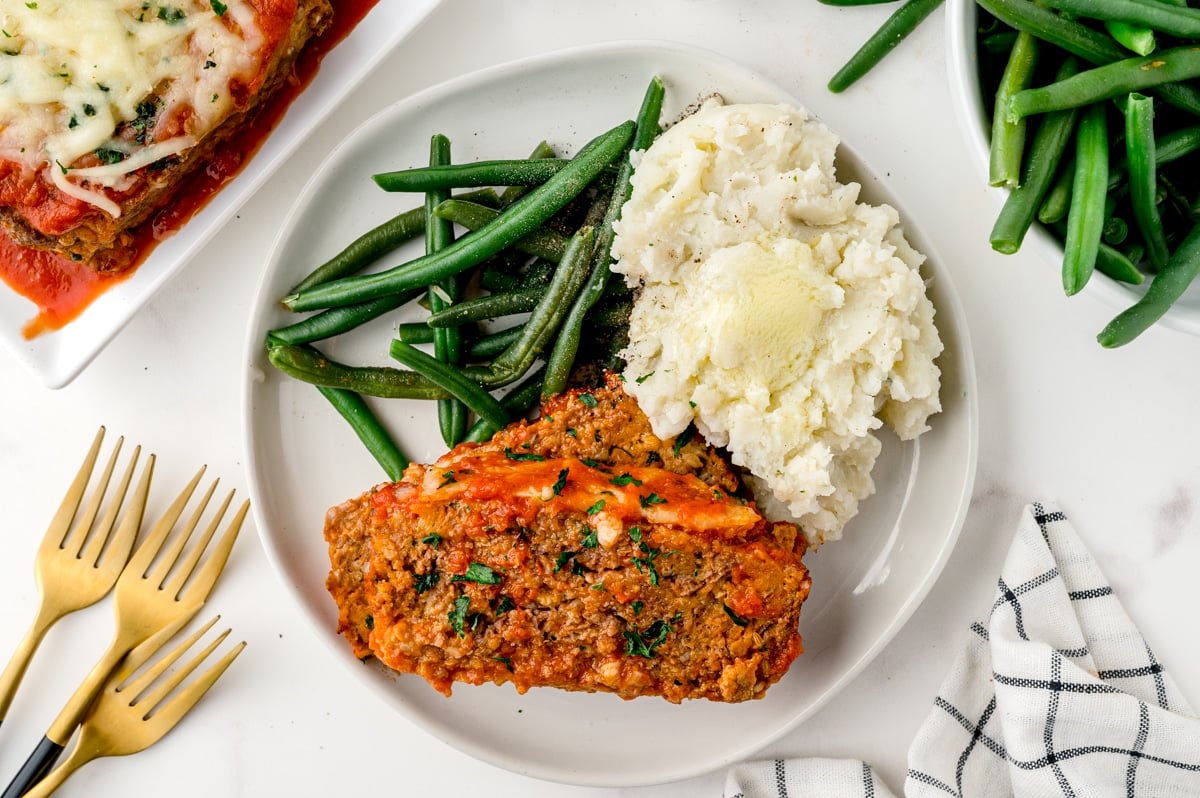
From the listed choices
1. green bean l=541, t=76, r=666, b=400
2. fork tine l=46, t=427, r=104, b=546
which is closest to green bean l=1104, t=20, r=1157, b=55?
green bean l=541, t=76, r=666, b=400

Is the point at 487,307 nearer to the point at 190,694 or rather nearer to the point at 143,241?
the point at 143,241

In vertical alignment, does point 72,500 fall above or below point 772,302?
below

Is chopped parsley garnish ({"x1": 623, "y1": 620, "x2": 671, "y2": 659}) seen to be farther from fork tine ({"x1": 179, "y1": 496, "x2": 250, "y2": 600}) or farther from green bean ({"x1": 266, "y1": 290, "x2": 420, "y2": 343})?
fork tine ({"x1": 179, "y1": 496, "x2": 250, "y2": 600})

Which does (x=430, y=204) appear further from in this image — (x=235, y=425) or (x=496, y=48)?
(x=235, y=425)

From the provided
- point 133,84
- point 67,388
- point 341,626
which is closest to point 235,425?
point 67,388

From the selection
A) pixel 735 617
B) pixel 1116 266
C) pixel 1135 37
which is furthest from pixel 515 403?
pixel 1135 37

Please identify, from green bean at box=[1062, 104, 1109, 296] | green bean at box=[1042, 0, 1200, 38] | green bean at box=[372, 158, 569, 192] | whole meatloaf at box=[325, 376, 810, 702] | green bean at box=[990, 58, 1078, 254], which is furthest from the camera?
green bean at box=[372, 158, 569, 192]
